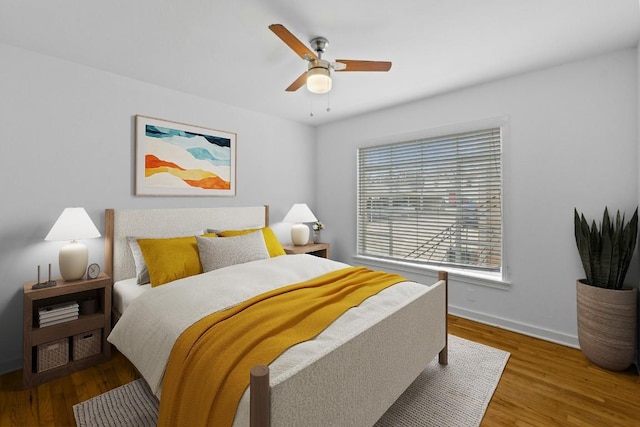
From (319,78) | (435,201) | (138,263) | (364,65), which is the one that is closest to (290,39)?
(319,78)

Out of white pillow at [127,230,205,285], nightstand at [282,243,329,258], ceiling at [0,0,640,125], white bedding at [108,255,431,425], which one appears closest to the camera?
white bedding at [108,255,431,425]

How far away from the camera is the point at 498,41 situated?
2.21 meters

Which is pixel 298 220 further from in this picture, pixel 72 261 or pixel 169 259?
pixel 72 261

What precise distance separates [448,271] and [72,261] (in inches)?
142

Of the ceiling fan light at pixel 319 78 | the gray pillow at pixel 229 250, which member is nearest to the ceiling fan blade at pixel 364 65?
→ the ceiling fan light at pixel 319 78

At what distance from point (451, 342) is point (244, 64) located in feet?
10.3

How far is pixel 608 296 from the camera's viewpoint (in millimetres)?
2146

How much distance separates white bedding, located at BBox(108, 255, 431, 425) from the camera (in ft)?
4.33

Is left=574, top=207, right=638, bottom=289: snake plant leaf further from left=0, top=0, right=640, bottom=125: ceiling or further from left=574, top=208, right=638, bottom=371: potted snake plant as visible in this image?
left=0, top=0, right=640, bottom=125: ceiling

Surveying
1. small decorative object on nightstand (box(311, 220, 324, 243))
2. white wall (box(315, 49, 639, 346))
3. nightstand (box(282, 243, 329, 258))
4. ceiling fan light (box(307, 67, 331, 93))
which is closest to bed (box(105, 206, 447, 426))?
nightstand (box(282, 243, 329, 258))

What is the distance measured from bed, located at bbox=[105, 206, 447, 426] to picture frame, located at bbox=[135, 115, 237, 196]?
34cm

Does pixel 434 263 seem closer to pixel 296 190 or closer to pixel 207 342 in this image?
pixel 296 190

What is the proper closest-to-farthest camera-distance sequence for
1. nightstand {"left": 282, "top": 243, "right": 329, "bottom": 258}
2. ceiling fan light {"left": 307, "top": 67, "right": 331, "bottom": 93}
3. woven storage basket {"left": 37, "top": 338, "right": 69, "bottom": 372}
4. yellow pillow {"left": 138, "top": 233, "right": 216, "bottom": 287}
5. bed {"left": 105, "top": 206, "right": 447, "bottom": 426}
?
bed {"left": 105, "top": 206, "right": 447, "bottom": 426} < ceiling fan light {"left": 307, "top": 67, "right": 331, "bottom": 93} < woven storage basket {"left": 37, "top": 338, "right": 69, "bottom": 372} < yellow pillow {"left": 138, "top": 233, "right": 216, "bottom": 287} < nightstand {"left": 282, "top": 243, "right": 329, "bottom": 258}

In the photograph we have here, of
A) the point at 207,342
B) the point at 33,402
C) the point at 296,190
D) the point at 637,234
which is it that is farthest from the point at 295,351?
the point at 296,190
